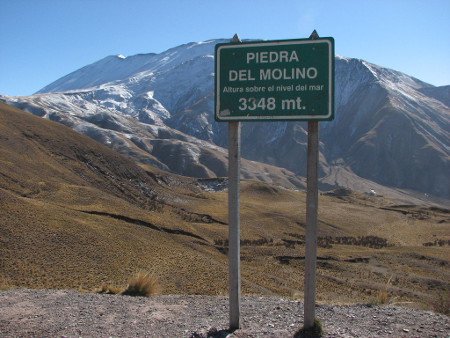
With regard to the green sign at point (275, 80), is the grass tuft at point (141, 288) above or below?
below

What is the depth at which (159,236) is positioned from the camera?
45.9m

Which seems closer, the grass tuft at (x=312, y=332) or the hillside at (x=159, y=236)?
the grass tuft at (x=312, y=332)

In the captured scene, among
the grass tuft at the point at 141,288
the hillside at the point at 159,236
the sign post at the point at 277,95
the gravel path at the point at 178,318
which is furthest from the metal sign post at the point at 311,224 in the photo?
the grass tuft at the point at 141,288

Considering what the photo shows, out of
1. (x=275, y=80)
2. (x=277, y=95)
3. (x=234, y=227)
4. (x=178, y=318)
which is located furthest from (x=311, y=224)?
(x=178, y=318)

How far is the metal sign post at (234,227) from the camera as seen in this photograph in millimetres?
9094

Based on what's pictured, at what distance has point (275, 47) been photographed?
8961 millimetres

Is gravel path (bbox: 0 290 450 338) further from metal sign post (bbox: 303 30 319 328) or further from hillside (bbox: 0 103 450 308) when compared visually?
hillside (bbox: 0 103 450 308)

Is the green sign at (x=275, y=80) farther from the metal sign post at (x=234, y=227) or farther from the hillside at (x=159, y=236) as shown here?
the hillside at (x=159, y=236)

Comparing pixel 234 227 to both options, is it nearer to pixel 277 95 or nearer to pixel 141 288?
pixel 277 95

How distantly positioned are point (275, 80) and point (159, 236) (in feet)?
126

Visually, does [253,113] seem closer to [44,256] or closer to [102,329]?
[102,329]

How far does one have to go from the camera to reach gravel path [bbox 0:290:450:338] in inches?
350

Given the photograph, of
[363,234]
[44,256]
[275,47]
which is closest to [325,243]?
[363,234]

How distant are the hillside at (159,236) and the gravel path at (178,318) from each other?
8.14 feet
